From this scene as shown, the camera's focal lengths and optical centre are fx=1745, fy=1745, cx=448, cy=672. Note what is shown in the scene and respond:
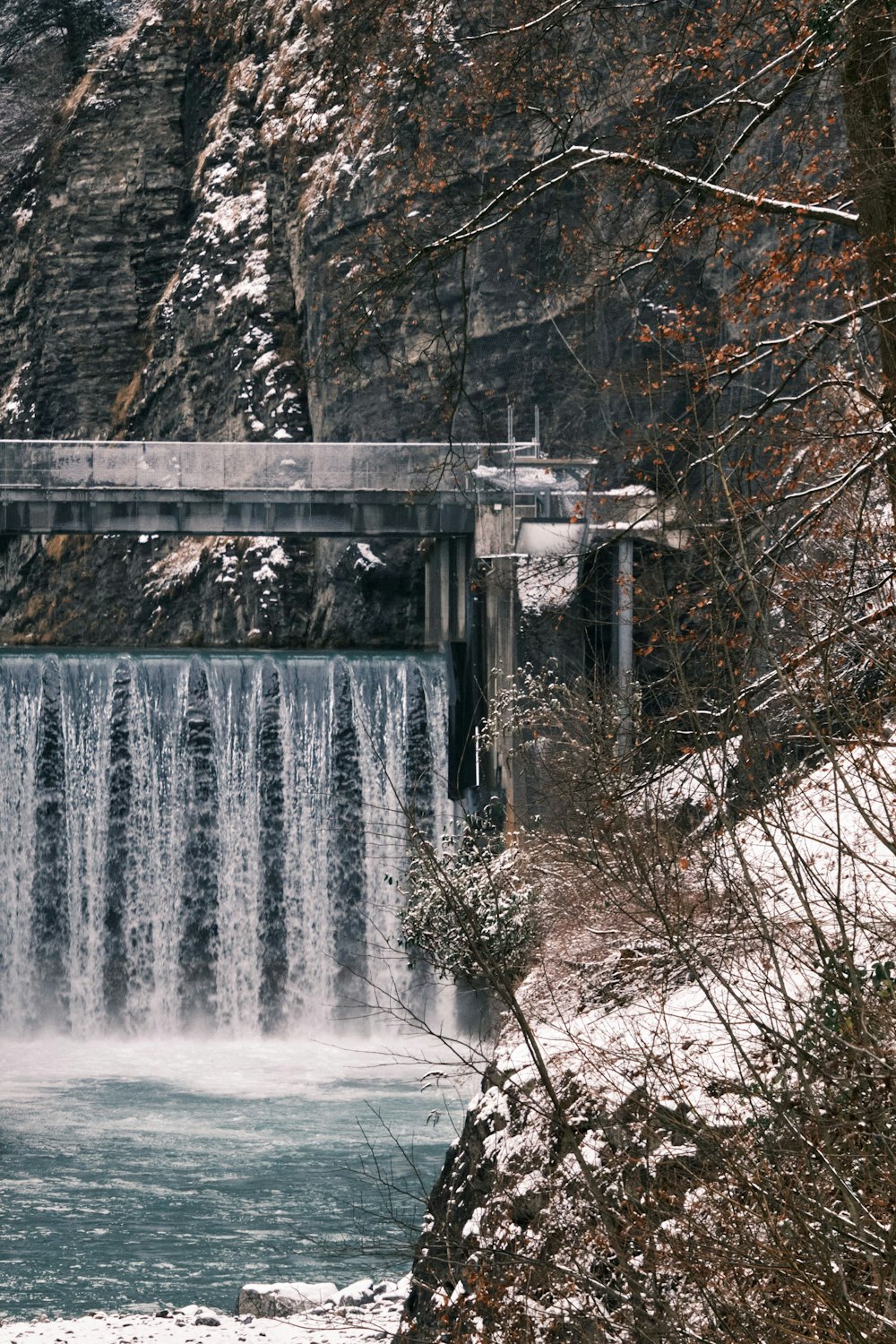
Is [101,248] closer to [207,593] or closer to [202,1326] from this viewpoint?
[207,593]

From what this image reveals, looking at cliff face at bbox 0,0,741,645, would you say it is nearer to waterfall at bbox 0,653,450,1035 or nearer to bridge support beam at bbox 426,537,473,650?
bridge support beam at bbox 426,537,473,650

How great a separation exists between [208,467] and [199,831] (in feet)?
17.5

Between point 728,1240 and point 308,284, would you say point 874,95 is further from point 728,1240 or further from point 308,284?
point 308,284

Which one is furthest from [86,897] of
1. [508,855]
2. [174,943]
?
[508,855]

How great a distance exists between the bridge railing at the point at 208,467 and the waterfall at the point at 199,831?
2.83 meters

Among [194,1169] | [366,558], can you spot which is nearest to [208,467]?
[366,558]

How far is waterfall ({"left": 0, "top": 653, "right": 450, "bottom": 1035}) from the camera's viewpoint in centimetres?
2403

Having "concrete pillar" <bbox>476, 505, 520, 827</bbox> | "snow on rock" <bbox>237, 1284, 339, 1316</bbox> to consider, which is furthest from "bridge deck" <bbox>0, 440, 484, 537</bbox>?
"snow on rock" <bbox>237, 1284, 339, 1316</bbox>

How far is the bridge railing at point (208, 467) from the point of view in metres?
25.5

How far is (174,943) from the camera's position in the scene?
24.2 metres

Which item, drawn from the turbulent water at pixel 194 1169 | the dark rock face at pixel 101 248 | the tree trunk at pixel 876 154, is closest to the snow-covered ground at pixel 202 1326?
the turbulent water at pixel 194 1169

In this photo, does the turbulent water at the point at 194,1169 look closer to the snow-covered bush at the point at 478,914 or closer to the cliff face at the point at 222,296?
the snow-covered bush at the point at 478,914

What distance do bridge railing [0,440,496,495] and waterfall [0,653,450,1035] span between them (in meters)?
2.83

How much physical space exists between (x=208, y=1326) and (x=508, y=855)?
215 inches
